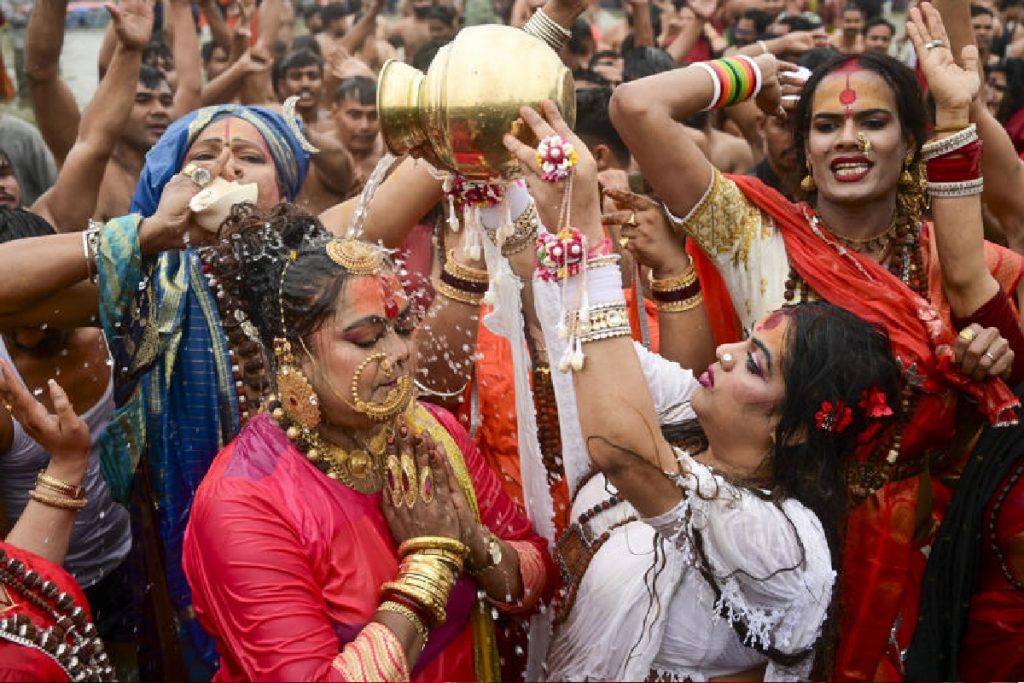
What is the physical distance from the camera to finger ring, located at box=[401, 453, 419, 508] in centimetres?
260

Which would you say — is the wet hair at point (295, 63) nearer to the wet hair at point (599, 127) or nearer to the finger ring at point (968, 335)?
the wet hair at point (599, 127)

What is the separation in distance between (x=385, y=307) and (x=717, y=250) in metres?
1.19

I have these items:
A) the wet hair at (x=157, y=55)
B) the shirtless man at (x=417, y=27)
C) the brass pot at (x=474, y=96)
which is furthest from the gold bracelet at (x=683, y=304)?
the shirtless man at (x=417, y=27)

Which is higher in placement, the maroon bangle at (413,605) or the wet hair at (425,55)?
the wet hair at (425,55)

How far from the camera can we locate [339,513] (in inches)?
103

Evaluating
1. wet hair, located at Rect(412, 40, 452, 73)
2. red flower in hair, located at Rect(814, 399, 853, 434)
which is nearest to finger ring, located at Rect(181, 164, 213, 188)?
wet hair, located at Rect(412, 40, 452, 73)

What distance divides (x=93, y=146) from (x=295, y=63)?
348 cm

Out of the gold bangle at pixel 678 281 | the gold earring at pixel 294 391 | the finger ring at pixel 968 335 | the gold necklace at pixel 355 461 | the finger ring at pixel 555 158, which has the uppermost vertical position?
the finger ring at pixel 555 158

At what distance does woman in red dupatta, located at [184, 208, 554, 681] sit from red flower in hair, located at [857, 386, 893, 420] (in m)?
0.79

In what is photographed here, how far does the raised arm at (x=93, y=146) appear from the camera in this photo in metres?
4.36

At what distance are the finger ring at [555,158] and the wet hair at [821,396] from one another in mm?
694

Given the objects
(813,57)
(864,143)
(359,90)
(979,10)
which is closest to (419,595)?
(864,143)

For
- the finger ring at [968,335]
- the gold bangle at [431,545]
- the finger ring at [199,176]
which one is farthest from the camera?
the finger ring at [199,176]

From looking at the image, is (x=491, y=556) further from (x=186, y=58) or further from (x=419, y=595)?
(x=186, y=58)
